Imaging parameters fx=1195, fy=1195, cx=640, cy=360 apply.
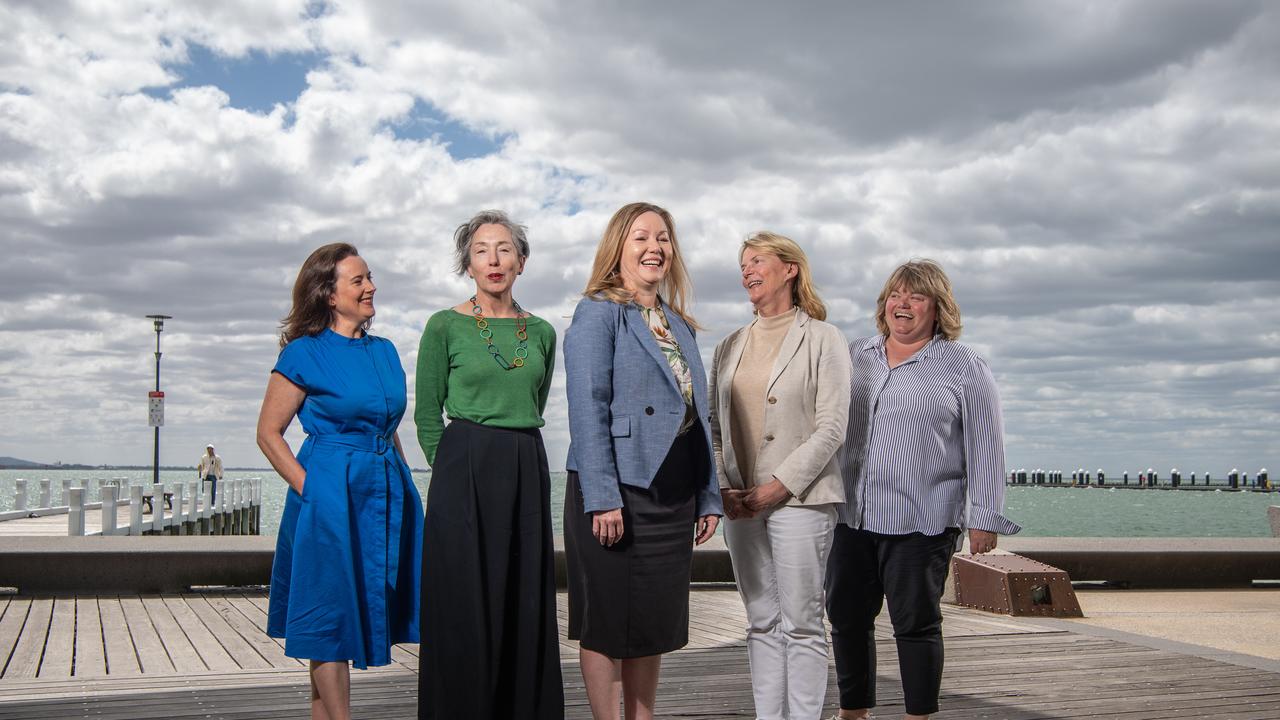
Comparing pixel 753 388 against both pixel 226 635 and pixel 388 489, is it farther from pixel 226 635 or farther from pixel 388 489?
pixel 226 635

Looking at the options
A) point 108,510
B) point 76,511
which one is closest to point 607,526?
point 76,511

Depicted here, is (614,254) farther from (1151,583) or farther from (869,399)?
(1151,583)

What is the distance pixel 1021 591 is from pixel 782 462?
17.2ft

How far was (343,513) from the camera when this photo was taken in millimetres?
3736

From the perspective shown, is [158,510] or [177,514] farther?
[177,514]

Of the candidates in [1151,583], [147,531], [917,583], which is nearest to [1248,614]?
[1151,583]

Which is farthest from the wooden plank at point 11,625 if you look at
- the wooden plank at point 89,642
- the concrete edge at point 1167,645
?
the concrete edge at point 1167,645

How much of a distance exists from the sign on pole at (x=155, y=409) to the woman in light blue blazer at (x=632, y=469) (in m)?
31.7

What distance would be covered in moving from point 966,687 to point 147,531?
2031 centimetres

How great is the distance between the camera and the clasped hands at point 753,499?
394 centimetres

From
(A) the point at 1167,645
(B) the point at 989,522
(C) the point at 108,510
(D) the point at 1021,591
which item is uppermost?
(B) the point at 989,522

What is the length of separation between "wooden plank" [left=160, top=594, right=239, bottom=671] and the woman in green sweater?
9.21 ft

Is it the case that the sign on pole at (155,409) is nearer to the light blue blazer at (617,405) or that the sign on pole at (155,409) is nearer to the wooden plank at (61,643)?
the wooden plank at (61,643)

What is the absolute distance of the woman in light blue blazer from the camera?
3.57 metres
